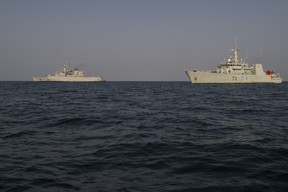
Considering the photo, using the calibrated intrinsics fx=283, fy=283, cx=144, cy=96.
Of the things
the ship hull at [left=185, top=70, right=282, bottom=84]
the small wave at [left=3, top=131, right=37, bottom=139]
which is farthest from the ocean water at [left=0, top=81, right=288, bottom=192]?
the ship hull at [left=185, top=70, right=282, bottom=84]

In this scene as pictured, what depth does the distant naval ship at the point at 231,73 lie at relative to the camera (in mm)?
75875

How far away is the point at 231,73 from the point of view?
75.8m

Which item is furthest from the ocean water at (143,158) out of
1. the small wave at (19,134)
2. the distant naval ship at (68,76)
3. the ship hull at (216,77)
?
the distant naval ship at (68,76)

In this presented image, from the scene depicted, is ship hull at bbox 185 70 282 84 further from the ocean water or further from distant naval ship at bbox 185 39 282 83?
the ocean water

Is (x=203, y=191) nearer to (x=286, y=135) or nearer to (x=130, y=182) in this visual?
(x=130, y=182)

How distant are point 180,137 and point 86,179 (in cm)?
444

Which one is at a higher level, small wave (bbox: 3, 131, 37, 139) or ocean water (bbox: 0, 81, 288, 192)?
small wave (bbox: 3, 131, 37, 139)

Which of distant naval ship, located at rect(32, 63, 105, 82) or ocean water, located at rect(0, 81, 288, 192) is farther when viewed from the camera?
distant naval ship, located at rect(32, 63, 105, 82)

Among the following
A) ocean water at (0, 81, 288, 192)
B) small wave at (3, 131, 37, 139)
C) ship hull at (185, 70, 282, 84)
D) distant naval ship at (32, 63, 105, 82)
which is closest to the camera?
ocean water at (0, 81, 288, 192)

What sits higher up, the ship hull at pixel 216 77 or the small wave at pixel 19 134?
the ship hull at pixel 216 77

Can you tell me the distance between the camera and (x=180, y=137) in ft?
29.5

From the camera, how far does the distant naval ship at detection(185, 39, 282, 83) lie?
75875mm

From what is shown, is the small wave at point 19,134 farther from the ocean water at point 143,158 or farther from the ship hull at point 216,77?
the ship hull at point 216,77

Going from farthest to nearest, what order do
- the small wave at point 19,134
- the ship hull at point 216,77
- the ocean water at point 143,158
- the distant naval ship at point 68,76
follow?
the distant naval ship at point 68,76 < the ship hull at point 216,77 < the small wave at point 19,134 < the ocean water at point 143,158
